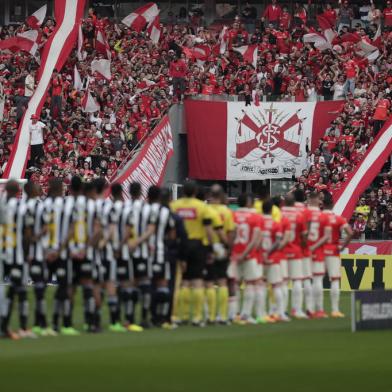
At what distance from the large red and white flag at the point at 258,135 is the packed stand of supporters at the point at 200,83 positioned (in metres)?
0.51

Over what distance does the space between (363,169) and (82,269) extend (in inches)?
777

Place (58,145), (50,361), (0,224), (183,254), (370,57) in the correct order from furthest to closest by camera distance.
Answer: (370,57), (58,145), (183,254), (0,224), (50,361)

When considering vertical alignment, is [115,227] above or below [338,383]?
above

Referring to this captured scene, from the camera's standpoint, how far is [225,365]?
57.0ft

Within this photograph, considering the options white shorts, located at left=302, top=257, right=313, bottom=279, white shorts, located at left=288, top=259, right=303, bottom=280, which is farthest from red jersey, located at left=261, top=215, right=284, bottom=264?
white shorts, located at left=302, top=257, right=313, bottom=279

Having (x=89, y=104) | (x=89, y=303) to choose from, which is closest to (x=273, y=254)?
(x=89, y=303)

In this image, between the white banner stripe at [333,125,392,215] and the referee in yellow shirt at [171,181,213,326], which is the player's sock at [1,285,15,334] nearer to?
the referee in yellow shirt at [171,181,213,326]

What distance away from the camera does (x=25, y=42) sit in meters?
45.8

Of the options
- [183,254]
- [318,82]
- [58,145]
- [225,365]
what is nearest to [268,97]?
[318,82]

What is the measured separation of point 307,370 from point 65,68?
29407mm

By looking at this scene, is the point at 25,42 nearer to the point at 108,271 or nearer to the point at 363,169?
the point at 363,169

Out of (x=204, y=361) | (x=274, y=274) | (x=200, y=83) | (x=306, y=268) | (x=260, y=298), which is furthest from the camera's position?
(x=200, y=83)

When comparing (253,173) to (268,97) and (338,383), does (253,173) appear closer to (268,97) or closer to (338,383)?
(268,97)

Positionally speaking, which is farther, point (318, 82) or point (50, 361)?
point (318, 82)
